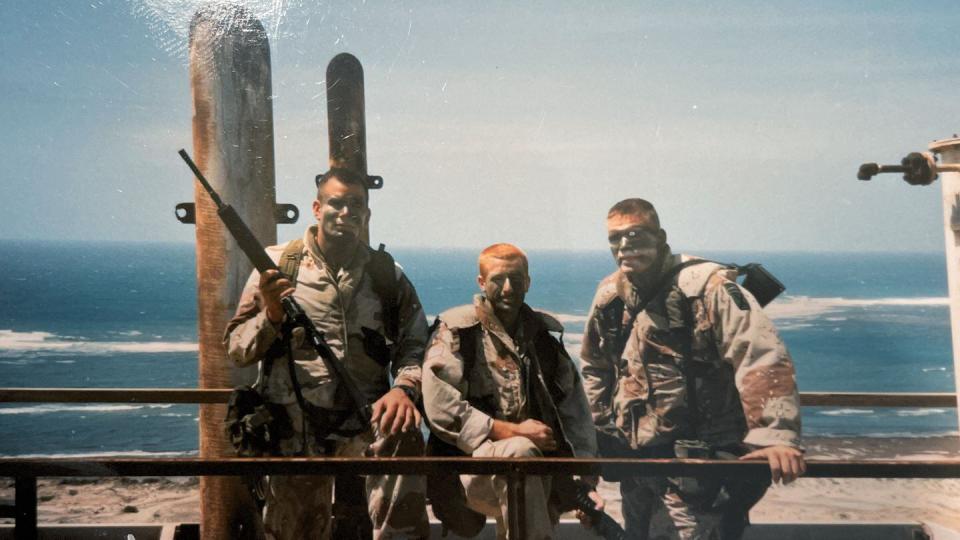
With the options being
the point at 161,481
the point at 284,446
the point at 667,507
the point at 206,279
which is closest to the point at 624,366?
the point at 667,507

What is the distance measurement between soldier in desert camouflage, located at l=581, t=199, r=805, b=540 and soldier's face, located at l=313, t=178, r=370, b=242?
1.03m

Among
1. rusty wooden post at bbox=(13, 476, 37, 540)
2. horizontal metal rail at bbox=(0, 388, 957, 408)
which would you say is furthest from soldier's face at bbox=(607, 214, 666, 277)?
rusty wooden post at bbox=(13, 476, 37, 540)

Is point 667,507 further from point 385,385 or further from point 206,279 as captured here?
point 206,279

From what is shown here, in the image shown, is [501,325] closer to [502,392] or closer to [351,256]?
[502,392]

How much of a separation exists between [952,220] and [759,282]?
1.30 meters

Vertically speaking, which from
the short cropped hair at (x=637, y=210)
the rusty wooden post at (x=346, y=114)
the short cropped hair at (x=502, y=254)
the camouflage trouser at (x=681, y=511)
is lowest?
the camouflage trouser at (x=681, y=511)

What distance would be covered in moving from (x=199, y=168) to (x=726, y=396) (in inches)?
105

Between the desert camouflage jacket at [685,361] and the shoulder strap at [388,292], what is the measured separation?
803 millimetres

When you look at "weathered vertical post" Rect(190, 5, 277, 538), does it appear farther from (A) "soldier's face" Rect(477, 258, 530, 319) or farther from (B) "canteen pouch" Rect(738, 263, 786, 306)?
(B) "canteen pouch" Rect(738, 263, 786, 306)

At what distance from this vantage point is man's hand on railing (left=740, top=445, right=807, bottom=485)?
300cm

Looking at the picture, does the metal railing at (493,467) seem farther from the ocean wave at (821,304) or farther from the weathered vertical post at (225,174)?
the ocean wave at (821,304)

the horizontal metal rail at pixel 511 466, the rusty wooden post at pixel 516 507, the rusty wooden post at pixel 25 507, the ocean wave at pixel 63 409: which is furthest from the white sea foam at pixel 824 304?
the rusty wooden post at pixel 25 507

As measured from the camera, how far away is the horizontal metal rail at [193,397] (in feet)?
13.3

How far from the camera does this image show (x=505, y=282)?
3.20 metres
